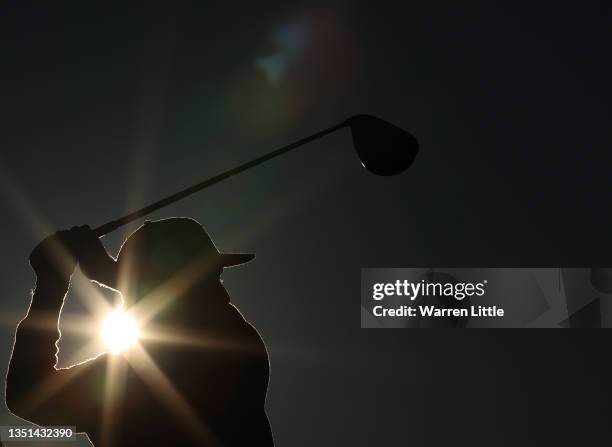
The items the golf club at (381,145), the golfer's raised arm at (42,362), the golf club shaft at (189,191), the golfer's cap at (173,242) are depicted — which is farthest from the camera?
the golf club at (381,145)

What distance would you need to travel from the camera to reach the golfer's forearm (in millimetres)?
1664

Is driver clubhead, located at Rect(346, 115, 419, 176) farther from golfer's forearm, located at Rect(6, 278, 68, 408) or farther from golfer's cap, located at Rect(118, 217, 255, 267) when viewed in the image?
golfer's forearm, located at Rect(6, 278, 68, 408)

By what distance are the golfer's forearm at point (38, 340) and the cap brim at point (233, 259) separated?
1.44ft

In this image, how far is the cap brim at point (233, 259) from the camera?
1888 mm

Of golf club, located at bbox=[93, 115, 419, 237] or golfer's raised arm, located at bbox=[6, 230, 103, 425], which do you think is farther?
golf club, located at bbox=[93, 115, 419, 237]

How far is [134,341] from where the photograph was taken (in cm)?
176

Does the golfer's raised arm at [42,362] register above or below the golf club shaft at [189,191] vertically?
below

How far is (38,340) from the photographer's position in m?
1.68

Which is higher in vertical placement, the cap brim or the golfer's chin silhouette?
the cap brim

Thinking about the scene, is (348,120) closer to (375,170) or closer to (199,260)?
(375,170)

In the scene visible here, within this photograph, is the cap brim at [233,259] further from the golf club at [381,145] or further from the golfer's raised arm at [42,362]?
the golf club at [381,145]

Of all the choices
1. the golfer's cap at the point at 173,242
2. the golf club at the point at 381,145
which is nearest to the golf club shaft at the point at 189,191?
the golfer's cap at the point at 173,242

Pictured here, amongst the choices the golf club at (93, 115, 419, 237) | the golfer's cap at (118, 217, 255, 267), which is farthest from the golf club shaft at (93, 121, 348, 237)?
the golf club at (93, 115, 419, 237)

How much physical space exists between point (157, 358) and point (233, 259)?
357mm
